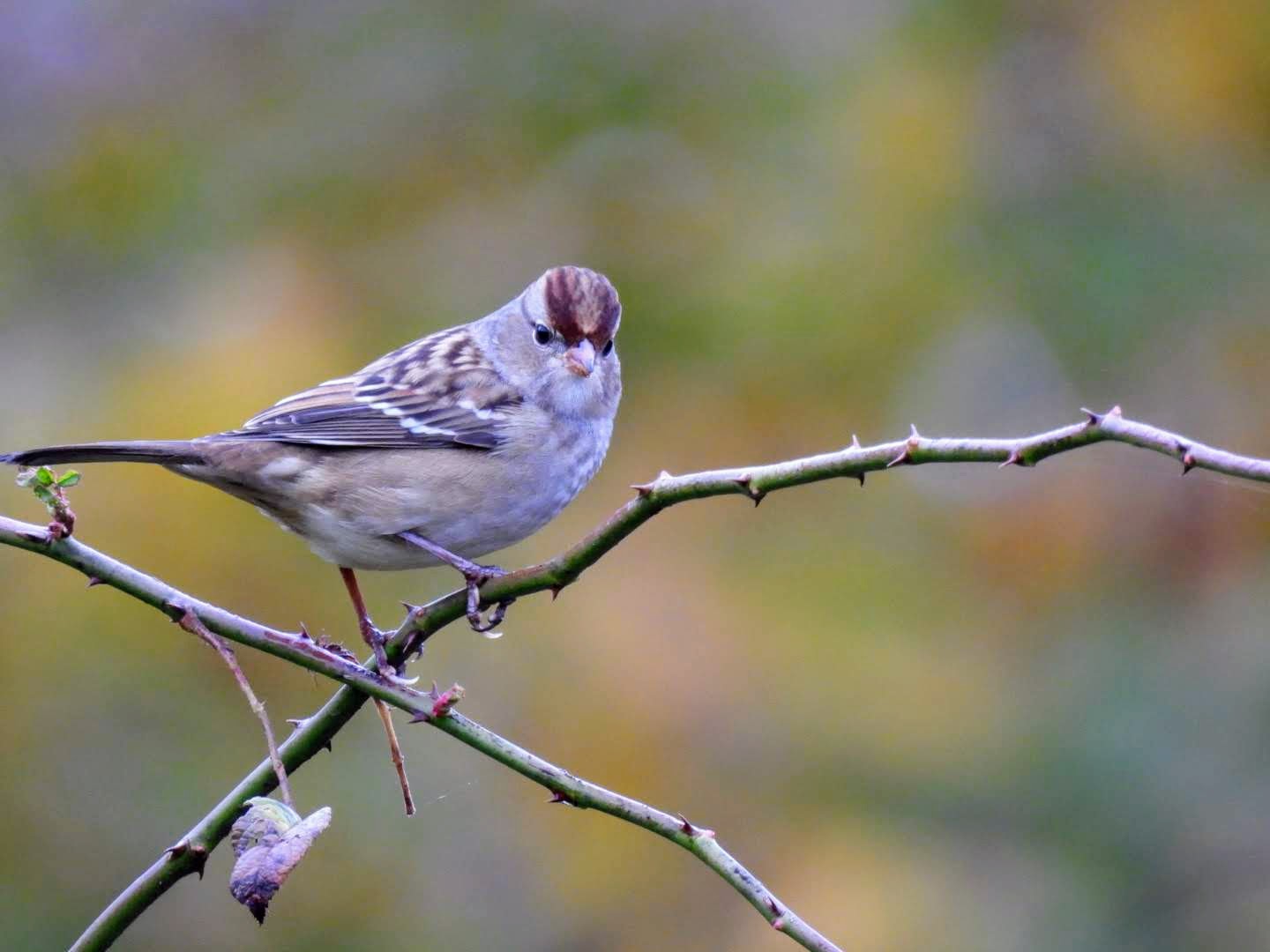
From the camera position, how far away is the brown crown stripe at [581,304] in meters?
5.15

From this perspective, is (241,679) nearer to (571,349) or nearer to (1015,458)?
(1015,458)

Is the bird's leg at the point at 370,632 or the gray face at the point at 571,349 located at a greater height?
the gray face at the point at 571,349

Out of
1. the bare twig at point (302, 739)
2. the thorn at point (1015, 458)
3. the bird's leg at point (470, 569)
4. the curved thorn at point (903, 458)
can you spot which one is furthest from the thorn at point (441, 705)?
the thorn at point (1015, 458)

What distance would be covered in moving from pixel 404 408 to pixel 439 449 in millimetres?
309

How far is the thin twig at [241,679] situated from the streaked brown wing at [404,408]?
193cm

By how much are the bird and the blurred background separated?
1.54m

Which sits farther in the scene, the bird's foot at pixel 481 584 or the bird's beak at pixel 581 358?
the bird's beak at pixel 581 358

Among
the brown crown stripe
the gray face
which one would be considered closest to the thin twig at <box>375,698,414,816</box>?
the gray face

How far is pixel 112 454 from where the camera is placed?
4031 mm

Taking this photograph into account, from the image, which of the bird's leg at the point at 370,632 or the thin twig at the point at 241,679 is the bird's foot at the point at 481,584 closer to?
the bird's leg at the point at 370,632

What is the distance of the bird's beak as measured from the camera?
5102 millimetres

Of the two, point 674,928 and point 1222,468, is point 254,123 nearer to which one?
point 674,928

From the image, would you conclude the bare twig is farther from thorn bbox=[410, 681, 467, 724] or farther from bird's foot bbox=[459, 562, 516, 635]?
bird's foot bbox=[459, 562, 516, 635]

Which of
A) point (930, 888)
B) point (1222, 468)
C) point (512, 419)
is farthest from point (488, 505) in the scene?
point (930, 888)
